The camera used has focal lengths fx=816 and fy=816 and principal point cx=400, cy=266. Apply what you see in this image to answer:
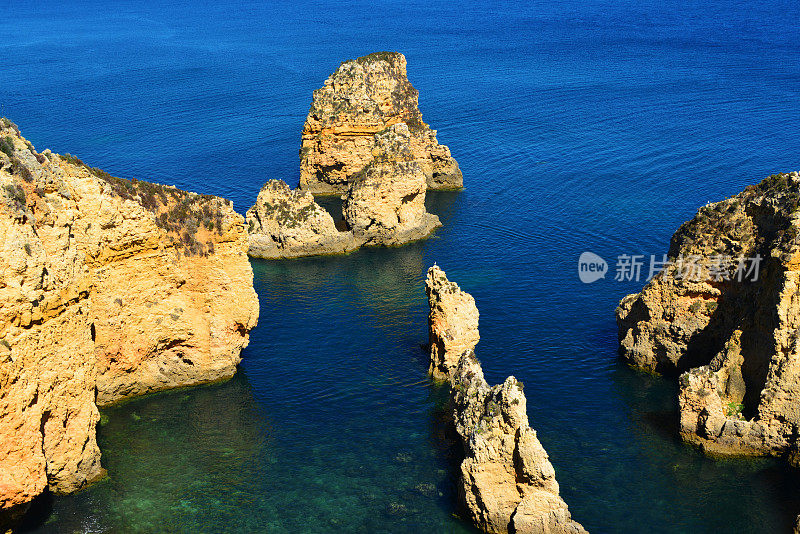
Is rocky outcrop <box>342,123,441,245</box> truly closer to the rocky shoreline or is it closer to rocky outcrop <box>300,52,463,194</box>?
the rocky shoreline

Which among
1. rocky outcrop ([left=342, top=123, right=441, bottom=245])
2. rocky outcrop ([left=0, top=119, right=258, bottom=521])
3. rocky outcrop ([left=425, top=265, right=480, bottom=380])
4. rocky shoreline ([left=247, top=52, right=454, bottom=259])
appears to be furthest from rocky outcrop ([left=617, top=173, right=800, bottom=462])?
rocky shoreline ([left=247, top=52, right=454, bottom=259])

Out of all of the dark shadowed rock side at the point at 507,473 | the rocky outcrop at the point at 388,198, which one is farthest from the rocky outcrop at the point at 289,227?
the dark shadowed rock side at the point at 507,473

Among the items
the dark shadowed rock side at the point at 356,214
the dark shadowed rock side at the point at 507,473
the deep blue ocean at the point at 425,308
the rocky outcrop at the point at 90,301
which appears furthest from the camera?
the dark shadowed rock side at the point at 356,214

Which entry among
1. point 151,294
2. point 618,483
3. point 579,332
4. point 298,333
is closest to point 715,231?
point 579,332

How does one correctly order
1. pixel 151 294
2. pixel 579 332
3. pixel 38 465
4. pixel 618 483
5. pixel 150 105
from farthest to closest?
pixel 150 105 < pixel 579 332 < pixel 151 294 < pixel 618 483 < pixel 38 465

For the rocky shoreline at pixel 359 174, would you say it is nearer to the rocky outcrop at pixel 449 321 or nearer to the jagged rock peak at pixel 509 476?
the rocky outcrop at pixel 449 321

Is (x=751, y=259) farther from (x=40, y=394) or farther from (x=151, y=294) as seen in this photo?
(x=40, y=394)

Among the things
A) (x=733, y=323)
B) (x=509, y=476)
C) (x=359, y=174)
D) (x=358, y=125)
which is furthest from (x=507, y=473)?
(x=358, y=125)
